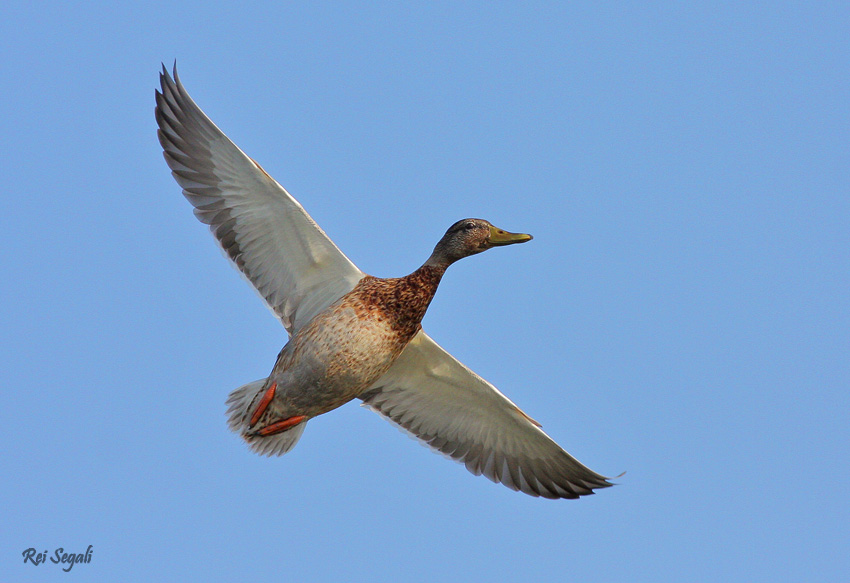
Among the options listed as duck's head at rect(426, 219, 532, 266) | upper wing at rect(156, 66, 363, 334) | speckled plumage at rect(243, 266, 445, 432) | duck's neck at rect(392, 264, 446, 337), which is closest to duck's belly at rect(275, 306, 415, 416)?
speckled plumage at rect(243, 266, 445, 432)

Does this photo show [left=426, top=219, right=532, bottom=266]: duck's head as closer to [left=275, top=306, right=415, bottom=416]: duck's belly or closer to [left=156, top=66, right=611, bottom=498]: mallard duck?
[left=156, top=66, right=611, bottom=498]: mallard duck

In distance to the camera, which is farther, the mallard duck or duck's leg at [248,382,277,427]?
duck's leg at [248,382,277,427]

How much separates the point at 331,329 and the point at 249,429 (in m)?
1.42

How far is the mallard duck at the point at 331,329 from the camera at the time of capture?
9133 mm

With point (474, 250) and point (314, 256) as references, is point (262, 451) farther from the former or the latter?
point (474, 250)

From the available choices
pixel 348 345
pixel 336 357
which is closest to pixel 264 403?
pixel 336 357

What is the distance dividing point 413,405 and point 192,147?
335 centimetres

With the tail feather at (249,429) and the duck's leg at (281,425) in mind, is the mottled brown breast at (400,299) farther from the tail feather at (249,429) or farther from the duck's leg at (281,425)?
the tail feather at (249,429)

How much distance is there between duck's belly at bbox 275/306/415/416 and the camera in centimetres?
897

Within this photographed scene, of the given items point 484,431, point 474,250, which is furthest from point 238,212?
point 484,431

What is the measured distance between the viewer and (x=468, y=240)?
975cm

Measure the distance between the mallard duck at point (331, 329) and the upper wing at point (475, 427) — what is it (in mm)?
13

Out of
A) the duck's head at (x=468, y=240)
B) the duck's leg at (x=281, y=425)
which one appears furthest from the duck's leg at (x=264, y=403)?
the duck's head at (x=468, y=240)

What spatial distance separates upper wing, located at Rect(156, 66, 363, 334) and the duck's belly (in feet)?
1.77
